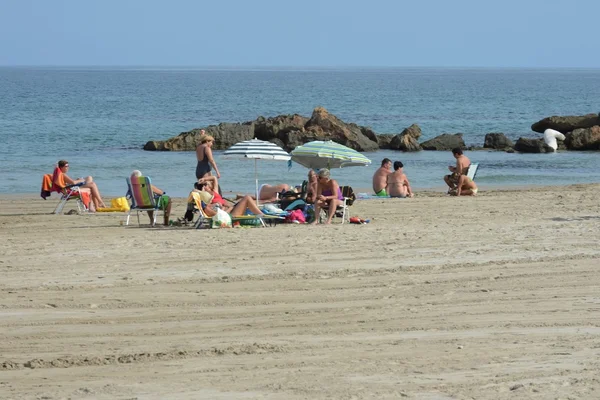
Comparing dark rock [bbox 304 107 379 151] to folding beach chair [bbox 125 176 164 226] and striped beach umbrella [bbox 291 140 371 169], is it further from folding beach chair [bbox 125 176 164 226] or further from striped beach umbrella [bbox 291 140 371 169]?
folding beach chair [bbox 125 176 164 226]

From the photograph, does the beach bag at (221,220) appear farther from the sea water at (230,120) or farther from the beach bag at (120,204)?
the beach bag at (120,204)

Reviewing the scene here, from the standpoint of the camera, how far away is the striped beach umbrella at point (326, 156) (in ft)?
51.9

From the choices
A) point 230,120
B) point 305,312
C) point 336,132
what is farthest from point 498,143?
point 305,312

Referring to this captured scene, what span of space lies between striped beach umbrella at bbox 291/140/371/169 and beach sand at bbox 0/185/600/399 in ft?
10.3

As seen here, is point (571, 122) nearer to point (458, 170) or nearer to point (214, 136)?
point (214, 136)

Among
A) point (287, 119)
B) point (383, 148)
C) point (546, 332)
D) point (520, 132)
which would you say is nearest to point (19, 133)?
point (287, 119)

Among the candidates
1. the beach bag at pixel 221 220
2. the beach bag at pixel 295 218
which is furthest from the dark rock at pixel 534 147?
the beach bag at pixel 221 220

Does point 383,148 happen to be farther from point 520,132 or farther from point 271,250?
point 271,250

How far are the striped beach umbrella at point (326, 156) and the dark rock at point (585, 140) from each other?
19.2m

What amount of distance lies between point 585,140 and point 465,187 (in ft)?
54.0

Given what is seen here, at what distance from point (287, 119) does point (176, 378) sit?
3028 centimetres

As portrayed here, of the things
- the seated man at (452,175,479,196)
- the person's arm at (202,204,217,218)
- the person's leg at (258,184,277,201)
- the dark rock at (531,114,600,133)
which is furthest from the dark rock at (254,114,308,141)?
the person's arm at (202,204,217,218)

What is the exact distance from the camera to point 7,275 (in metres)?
9.46

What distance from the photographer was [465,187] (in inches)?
720
